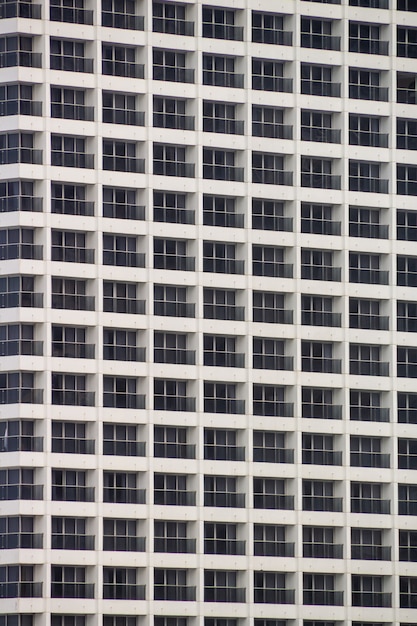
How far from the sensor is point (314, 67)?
171m

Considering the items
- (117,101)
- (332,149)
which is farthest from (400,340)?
(117,101)

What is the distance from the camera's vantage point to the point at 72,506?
161 metres

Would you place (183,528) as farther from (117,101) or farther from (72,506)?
(117,101)

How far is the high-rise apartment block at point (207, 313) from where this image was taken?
161m

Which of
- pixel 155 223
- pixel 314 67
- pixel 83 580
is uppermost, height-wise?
pixel 314 67

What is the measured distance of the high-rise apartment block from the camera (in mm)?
161375

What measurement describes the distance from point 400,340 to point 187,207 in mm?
17386

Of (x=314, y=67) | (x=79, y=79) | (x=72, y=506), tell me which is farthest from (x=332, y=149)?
(x=72, y=506)

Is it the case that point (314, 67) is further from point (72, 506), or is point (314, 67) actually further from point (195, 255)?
point (72, 506)

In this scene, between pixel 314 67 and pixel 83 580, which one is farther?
pixel 314 67

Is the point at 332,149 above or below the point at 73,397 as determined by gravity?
above

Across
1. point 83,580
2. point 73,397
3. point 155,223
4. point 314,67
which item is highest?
point 314,67

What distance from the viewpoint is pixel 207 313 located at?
6535 inches

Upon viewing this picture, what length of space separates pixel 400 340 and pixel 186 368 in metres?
15.6
